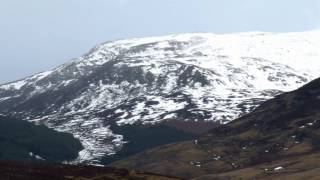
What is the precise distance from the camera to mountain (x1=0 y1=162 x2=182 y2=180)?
136750 millimetres

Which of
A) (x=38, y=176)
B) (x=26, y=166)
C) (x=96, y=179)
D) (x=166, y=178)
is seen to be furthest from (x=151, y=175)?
(x=26, y=166)

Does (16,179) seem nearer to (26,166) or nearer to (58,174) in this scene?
(58,174)

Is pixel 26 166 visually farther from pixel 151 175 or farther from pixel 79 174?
pixel 151 175

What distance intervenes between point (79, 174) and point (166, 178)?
66.0ft

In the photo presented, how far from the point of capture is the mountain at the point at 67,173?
13675 centimetres

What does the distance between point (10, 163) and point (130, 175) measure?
37268 millimetres

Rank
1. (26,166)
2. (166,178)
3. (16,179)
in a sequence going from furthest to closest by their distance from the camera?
(26,166)
(166,178)
(16,179)

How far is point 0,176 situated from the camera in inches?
5281

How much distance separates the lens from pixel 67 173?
5753 inches

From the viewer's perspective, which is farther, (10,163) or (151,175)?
(10,163)

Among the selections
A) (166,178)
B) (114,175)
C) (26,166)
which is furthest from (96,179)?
(26,166)

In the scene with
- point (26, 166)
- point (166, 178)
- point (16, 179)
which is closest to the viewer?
point (16, 179)

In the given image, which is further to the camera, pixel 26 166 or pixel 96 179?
pixel 26 166

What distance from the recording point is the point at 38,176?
137 metres
